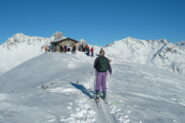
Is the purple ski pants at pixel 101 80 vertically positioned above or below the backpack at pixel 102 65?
below

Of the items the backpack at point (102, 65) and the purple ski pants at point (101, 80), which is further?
the backpack at point (102, 65)

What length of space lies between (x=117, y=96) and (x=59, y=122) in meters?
4.68

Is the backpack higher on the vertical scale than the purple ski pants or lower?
higher

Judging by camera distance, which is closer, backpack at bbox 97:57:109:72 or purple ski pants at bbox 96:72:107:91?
purple ski pants at bbox 96:72:107:91

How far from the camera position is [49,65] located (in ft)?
89.6

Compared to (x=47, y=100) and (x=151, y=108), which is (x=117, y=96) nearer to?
(x=151, y=108)

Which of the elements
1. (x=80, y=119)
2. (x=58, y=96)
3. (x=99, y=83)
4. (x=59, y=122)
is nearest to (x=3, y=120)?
(x=59, y=122)

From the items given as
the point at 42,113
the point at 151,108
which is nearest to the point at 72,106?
the point at 42,113

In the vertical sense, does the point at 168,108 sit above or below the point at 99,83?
below

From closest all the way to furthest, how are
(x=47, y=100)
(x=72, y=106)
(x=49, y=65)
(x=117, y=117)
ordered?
(x=117, y=117), (x=72, y=106), (x=47, y=100), (x=49, y=65)

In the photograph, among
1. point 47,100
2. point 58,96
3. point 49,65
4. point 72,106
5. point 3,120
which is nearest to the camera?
point 3,120

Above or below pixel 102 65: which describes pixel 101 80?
below

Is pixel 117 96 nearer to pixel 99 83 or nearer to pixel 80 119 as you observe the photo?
pixel 99 83

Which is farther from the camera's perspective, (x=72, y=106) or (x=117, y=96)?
(x=117, y=96)
